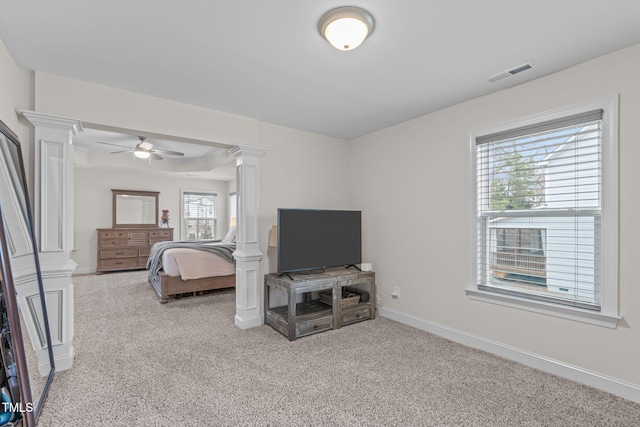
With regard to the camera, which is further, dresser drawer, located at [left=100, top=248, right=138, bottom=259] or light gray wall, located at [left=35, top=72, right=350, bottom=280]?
dresser drawer, located at [left=100, top=248, right=138, bottom=259]

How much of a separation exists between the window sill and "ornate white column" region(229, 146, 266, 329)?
7.43 ft

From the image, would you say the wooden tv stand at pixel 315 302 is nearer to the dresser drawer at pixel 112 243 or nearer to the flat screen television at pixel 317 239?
the flat screen television at pixel 317 239

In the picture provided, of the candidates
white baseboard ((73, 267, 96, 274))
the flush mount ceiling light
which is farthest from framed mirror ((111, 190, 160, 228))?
the flush mount ceiling light

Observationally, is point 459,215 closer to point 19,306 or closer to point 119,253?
point 19,306

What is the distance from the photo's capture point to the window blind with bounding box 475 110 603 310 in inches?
89.4

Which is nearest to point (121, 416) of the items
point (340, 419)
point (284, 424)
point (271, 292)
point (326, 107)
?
point (284, 424)

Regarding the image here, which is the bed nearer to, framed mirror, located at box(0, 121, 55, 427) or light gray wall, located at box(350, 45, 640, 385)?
framed mirror, located at box(0, 121, 55, 427)

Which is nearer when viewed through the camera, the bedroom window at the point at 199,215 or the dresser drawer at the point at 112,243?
the dresser drawer at the point at 112,243

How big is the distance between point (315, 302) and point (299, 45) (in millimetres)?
2952

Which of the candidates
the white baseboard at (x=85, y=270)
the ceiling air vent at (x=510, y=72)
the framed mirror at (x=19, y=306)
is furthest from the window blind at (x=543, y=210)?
the white baseboard at (x=85, y=270)

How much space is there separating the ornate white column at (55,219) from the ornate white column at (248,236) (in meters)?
1.49

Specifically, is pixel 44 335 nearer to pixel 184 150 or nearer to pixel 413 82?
pixel 413 82

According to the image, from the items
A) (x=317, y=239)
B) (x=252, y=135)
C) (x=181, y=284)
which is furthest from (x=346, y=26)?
(x=181, y=284)

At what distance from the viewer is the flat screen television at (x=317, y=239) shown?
3.34 m
